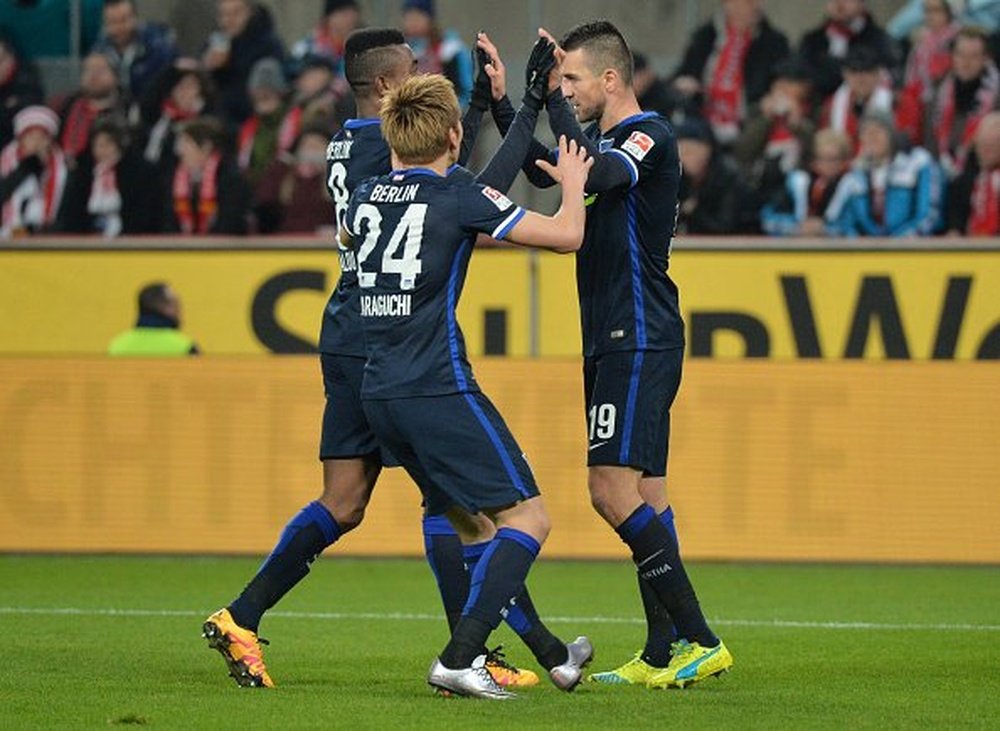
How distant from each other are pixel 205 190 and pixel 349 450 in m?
7.81

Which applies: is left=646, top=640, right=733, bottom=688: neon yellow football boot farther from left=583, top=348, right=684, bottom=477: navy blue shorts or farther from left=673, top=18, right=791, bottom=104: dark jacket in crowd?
left=673, top=18, right=791, bottom=104: dark jacket in crowd

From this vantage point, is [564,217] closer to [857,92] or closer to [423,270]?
[423,270]

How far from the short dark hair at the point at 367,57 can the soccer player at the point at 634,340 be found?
654 millimetres

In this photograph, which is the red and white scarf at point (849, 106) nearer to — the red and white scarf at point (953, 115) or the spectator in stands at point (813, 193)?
the red and white scarf at point (953, 115)

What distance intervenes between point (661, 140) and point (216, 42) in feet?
33.0

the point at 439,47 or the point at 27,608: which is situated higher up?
the point at 439,47

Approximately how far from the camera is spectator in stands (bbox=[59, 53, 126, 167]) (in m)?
16.7

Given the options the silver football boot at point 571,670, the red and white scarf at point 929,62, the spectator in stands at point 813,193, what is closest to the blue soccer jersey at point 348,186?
the silver football boot at point 571,670

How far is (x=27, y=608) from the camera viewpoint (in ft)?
34.3

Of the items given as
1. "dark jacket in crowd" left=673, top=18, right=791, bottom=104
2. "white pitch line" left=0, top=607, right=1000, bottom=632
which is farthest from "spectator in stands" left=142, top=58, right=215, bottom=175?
"white pitch line" left=0, top=607, right=1000, bottom=632

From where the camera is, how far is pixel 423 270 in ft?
23.5

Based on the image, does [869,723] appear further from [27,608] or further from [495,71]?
[27,608]

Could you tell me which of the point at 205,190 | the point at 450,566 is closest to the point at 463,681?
the point at 450,566

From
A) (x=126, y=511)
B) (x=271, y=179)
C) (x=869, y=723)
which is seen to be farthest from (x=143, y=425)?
(x=869, y=723)
